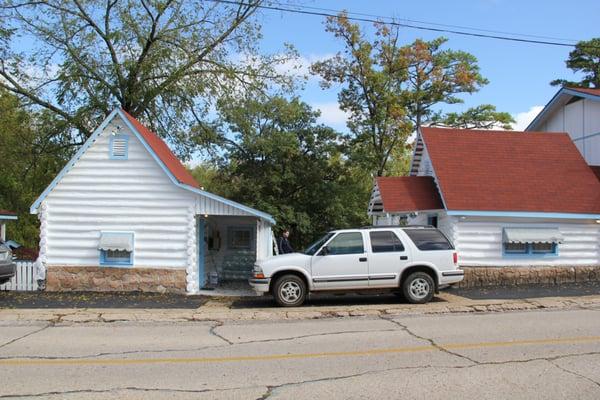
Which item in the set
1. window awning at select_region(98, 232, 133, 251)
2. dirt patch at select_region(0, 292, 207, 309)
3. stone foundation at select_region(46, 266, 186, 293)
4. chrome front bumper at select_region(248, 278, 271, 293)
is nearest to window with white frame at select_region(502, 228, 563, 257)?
chrome front bumper at select_region(248, 278, 271, 293)

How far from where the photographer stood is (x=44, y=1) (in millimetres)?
22469

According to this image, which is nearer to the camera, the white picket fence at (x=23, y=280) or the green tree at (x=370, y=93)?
the white picket fence at (x=23, y=280)

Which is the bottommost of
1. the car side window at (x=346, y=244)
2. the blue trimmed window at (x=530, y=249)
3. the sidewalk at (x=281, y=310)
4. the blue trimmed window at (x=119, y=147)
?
the sidewalk at (x=281, y=310)

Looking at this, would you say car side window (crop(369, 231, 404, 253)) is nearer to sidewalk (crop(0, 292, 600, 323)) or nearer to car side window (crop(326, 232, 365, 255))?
car side window (crop(326, 232, 365, 255))

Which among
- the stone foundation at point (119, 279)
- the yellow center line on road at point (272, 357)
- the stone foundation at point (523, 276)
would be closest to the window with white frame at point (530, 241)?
the stone foundation at point (523, 276)

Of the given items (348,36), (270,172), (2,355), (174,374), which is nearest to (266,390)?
(174,374)

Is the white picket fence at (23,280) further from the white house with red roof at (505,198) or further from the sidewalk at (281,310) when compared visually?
the white house with red roof at (505,198)

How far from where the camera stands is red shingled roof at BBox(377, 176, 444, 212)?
17.6m

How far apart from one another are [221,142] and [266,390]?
2499cm

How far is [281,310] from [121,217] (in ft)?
18.8

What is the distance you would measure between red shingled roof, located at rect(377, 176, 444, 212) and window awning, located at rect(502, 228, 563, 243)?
215 cm

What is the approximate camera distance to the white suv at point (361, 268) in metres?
12.3

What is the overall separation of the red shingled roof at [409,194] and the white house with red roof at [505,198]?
33mm

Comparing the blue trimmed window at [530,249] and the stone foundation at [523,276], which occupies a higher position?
the blue trimmed window at [530,249]
